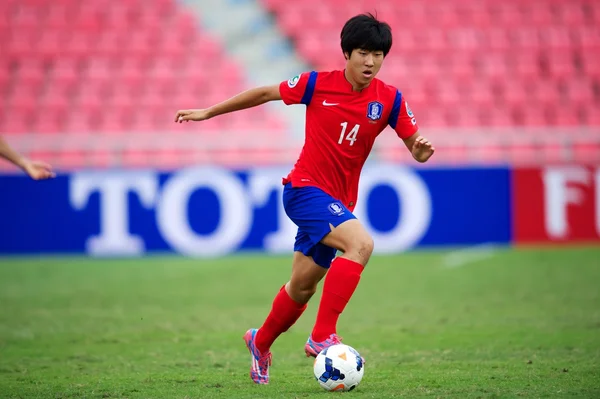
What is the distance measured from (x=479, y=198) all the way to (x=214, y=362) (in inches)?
316

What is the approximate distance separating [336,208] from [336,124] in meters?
0.50

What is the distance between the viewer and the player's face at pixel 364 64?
5.22 m

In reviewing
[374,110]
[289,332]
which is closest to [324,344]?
[374,110]

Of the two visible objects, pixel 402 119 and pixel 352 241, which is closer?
pixel 352 241

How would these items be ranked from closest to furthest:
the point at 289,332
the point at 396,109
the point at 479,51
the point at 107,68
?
1. the point at 396,109
2. the point at 289,332
3. the point at 107,68
4. the point at 479,51

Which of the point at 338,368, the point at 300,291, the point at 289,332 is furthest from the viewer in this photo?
the point at 289,332

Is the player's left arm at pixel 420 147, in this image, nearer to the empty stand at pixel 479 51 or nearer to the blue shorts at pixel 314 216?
the blue shorts at pixel 314 216

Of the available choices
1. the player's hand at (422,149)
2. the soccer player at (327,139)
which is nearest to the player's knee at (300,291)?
the soccer player at (327,139)

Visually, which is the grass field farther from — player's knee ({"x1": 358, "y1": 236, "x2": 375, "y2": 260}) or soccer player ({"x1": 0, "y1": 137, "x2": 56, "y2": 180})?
soccer player ({"x1": 0, "y1": 137, "x2": 56, "y2": 180})

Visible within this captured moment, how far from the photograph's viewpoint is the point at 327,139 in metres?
5.42

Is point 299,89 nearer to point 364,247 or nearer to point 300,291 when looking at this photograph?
point 364,247

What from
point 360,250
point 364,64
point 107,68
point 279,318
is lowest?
point 279,318

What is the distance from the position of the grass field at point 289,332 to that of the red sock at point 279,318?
0.82 ft

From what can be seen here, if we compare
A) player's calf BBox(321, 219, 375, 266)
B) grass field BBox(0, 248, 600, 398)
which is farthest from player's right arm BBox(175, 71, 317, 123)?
grass field BBox(0, 248, 600, 398)
